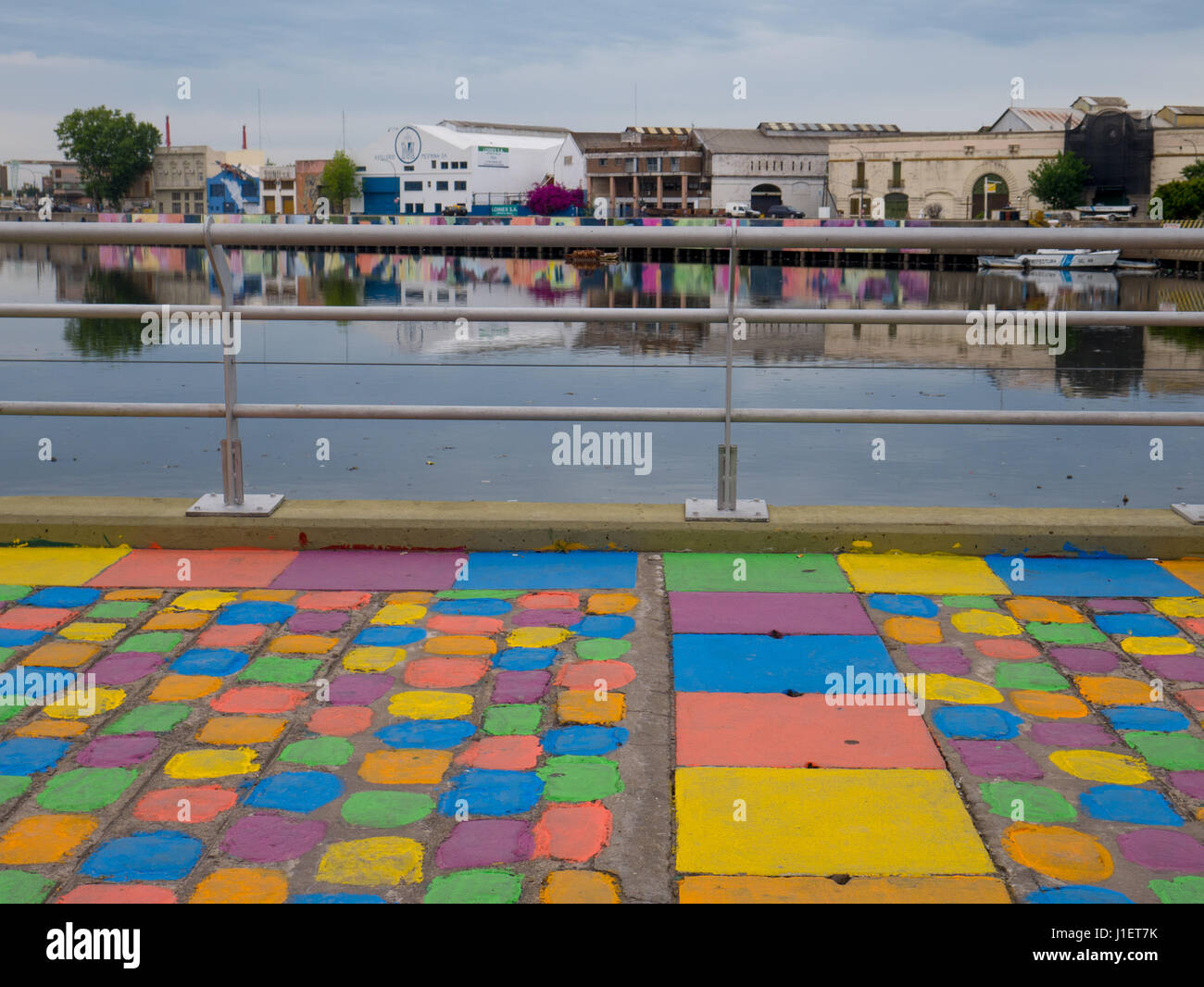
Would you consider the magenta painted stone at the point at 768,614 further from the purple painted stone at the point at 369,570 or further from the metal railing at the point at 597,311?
the purple painted stone at the point at 369,570

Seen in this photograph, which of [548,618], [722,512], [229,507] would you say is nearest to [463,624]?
[548,618]

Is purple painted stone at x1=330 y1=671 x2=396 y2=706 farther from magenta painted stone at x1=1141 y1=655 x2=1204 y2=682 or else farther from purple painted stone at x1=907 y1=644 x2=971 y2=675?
magenta painted stone at x1=1141 y1=655 x2=1204 y2=682

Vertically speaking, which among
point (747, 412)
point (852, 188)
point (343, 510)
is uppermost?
point (852, 188)

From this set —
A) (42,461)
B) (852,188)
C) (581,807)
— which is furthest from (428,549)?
(852,188)

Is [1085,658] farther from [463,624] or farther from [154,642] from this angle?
[154,642]

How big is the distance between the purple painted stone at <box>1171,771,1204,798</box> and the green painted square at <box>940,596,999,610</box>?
111 centimetres

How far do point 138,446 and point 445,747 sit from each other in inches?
236

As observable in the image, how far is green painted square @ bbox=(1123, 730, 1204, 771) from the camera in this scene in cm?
260

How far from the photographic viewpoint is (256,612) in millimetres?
3576

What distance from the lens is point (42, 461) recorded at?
7.51 meters

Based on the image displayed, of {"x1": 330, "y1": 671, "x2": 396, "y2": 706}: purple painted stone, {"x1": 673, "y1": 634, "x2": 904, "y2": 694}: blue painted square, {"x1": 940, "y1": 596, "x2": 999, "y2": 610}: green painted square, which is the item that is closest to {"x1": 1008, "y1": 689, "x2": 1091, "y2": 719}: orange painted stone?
{"x1": 673, "y1": 634, "x2": 904, "y2": 694}: blue painted square

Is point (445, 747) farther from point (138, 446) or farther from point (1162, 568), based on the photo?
point (138, 446)

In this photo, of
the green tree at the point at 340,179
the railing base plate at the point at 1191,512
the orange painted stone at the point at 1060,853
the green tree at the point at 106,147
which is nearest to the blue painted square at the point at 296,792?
the orange painted stone at the point at 1060,853

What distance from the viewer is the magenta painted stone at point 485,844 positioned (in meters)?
2.20
